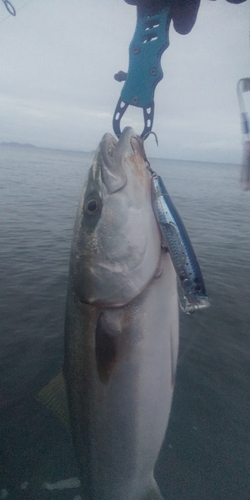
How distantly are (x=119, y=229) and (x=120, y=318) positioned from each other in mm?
696

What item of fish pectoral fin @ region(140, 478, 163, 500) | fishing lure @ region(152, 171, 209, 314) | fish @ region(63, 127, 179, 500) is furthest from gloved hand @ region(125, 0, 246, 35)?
fish pectoral fin @ region(140, 478, 163, 500)

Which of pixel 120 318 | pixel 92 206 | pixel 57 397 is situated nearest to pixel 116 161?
pixel 92 206

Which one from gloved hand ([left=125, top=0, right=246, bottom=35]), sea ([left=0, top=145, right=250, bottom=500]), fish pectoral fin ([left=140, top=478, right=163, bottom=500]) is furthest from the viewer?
sea ([left=0, top=145, right=250, bottom=500])

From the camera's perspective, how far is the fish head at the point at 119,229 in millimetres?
2174

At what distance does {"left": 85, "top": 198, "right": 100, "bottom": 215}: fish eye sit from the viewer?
7.39 ft

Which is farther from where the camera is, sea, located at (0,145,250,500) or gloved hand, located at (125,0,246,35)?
sea, located at (0,145,250,500)

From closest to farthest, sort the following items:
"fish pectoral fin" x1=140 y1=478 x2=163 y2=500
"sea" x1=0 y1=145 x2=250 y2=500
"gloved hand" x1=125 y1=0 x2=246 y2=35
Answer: "fish pectoral fin" x1=140 y1=478 x2=163 y2=500 < "gloved hand" x1=125 y1=0 x2=246 y2=35 < "sea" x1=0 y1=145 x2=250 y2=500

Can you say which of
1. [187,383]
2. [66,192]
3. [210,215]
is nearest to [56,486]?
[187,383]

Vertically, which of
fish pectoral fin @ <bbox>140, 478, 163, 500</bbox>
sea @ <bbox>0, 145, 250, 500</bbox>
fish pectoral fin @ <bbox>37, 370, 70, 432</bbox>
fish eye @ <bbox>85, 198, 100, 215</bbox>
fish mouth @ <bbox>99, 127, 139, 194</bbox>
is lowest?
sea @ <bbox>0, 145, 250, 500</bbox>

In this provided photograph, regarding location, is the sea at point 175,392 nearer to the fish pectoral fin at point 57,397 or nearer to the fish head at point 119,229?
the fish head at point 119,229

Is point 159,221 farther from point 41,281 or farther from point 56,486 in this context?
point 41,281

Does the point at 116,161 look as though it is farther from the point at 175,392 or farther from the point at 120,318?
the point at 175,392

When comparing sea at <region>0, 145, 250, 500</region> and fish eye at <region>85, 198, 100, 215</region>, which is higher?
fish eye at <region>85, 198, 100, 215</region>

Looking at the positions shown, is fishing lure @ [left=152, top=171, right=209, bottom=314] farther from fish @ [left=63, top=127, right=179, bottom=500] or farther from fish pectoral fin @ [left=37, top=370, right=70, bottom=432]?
fish pectoral fin @ [left=37, top=370, right=70, bottom=432]
